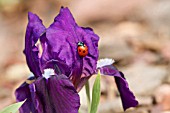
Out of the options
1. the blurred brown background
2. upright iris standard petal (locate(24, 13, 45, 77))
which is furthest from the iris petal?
the blurred brown background

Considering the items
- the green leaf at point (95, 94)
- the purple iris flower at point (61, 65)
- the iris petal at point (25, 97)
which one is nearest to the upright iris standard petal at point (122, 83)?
the purple iris flower at point (61, 65)

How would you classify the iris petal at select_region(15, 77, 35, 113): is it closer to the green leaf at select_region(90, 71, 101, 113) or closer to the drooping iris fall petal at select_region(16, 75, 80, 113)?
the drooping iris fall petal at select_region(16, 75, 80, 113)

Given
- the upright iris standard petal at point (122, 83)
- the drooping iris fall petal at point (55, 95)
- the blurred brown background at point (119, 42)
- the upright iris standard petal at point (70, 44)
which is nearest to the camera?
the drooping iris fall petal at point (55, 95)

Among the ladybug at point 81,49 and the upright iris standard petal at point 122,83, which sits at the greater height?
the ladybug at point 81,49

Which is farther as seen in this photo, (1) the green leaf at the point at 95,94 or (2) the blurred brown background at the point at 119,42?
(2) the blurred brown background at the point at 119,42

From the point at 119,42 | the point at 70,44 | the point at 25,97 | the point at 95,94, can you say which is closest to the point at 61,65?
the point at 70,44

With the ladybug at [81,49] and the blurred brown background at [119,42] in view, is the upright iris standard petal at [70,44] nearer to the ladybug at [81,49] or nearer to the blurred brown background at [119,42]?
the ladybug at [81,49]

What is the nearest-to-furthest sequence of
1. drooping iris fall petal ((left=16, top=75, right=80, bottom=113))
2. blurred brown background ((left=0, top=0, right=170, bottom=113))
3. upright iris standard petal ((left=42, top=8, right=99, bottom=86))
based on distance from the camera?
drooping iris fall petal ((left=16, top=75, right=80, bottom=113)) < upright iris standard petal ((left=42, top=8, right=99, bottom=86)) < blurred brown background ((left=0, top=0, right=170, bottom=113))

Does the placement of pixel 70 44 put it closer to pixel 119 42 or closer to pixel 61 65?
pixel 61 65
